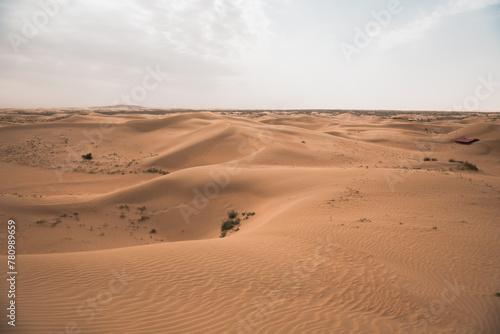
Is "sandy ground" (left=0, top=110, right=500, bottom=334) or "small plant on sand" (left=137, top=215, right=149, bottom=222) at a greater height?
"sandy ground" (left=0, top=110, right=500, bottom=334)

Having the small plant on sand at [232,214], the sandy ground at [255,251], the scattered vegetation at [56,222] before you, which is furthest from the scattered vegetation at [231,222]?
the scattered vegetation at [56,222]

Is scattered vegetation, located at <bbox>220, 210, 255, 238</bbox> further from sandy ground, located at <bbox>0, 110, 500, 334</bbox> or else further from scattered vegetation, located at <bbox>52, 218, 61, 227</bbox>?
scattered vegetation, located at <bbox>52, 218, 61, 227</bbox>

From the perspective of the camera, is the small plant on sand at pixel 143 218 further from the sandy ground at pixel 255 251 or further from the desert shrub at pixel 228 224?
the desert shrub at pixel 228 224

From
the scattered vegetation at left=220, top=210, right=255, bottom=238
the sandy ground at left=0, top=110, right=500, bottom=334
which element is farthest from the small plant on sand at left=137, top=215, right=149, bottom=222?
the scattered vegetation at left=220, top=210, right=255, bottom=238

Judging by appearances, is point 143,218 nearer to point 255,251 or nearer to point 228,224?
point 228,224

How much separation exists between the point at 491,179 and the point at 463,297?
46.4 feet

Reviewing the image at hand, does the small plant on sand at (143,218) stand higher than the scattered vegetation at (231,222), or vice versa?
the scattered vegetation at (231,222)

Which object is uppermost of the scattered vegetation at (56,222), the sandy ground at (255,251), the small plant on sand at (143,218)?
the sandy ground at (255,251)

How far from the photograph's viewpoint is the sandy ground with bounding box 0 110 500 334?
510 cm

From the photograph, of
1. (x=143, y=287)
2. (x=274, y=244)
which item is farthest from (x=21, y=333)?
(x=274, y=244)

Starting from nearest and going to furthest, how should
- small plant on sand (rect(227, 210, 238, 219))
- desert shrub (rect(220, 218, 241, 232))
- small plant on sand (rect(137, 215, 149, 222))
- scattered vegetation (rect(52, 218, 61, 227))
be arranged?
scattered vegetation (rect(52, 218, 61, 227)), desert shrub (rect(220, 218, 241, 232)), small plant on sand (rect(227, 210, 238, 219)), small plant on sand (rect(137, 215, 149, 222))

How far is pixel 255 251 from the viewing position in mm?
7875

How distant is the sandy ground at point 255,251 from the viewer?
5.10m

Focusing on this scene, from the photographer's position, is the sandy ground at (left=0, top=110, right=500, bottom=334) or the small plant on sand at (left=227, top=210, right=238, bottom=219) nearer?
the sandy ground at (left=0, top=110, right=500, bottom=334)
